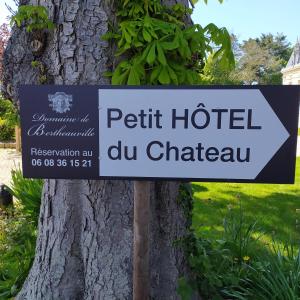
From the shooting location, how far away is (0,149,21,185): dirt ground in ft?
26.0

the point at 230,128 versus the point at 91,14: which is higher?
the point at 91,14

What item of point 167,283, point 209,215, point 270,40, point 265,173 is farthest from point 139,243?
point 270,40

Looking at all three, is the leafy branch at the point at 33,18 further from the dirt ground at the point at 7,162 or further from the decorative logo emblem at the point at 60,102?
the dirt ground at the point at 7,162

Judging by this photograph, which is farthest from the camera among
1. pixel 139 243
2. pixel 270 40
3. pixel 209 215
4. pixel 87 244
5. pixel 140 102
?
pixel 270 40

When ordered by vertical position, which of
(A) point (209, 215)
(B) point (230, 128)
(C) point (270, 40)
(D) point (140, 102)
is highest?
(C) point (270, 40)

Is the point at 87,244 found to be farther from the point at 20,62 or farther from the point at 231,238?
the point at 231,238

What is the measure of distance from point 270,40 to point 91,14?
72.5m

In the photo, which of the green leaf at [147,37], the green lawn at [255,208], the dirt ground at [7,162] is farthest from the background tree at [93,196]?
the dirt ground at [7,162]

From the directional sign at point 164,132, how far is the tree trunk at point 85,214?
57 cm

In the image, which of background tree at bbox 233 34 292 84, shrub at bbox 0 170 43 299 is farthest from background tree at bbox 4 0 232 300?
background tree at bbox 233 34 292 84

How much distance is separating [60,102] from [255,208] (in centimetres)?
447

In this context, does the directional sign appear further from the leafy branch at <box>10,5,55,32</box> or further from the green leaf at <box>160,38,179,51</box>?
the leafy branch at <box>10,5,55,32</box>

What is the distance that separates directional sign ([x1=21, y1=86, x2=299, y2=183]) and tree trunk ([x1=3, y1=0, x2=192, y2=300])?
1.87 ft

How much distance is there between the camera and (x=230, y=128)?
155 cm
